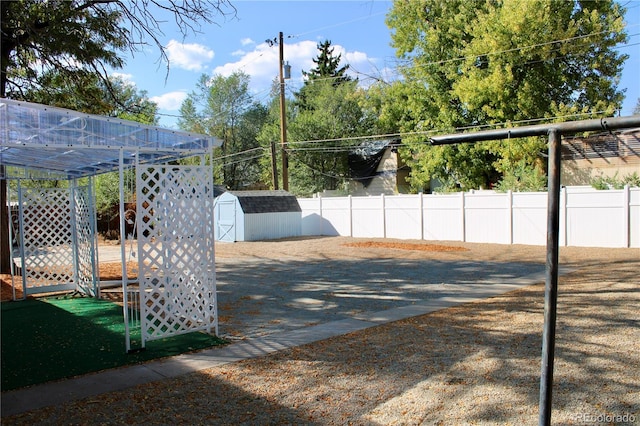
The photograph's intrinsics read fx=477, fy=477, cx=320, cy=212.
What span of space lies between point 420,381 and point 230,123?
42.8 metres

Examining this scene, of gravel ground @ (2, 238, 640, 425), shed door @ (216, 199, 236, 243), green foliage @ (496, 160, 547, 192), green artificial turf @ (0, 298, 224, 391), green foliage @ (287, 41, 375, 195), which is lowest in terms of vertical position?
green artificial turf @ (0, 298, 224, 391)

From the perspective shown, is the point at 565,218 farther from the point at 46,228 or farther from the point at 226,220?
the point at 46,228

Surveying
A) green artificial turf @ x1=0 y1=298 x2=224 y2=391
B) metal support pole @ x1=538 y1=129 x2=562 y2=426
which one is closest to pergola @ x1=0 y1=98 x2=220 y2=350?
green artificial turf @ x1=0 y1=298 x2=224 y2=391

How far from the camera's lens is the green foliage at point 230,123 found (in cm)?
4409

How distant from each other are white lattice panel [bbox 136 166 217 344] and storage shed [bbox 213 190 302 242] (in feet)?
54.2

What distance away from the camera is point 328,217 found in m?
24.8

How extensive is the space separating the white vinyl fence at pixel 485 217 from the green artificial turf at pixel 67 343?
1430 centimetres

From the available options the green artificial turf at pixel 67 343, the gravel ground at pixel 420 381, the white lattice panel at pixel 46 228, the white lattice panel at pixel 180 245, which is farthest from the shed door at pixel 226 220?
the gravel ground at pixel 420 381

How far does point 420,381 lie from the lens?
459 centimetres

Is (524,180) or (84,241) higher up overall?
(524,180)

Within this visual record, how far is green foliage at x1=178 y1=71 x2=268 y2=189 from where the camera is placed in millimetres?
44094

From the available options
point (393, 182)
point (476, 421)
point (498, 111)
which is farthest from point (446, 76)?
point (476, 421)

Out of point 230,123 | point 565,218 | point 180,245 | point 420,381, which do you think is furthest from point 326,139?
point 420,381

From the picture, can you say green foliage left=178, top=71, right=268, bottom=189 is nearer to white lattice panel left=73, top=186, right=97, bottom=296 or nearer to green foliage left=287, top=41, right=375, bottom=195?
green foliage left=287, top=41, right=375, bottom=195
